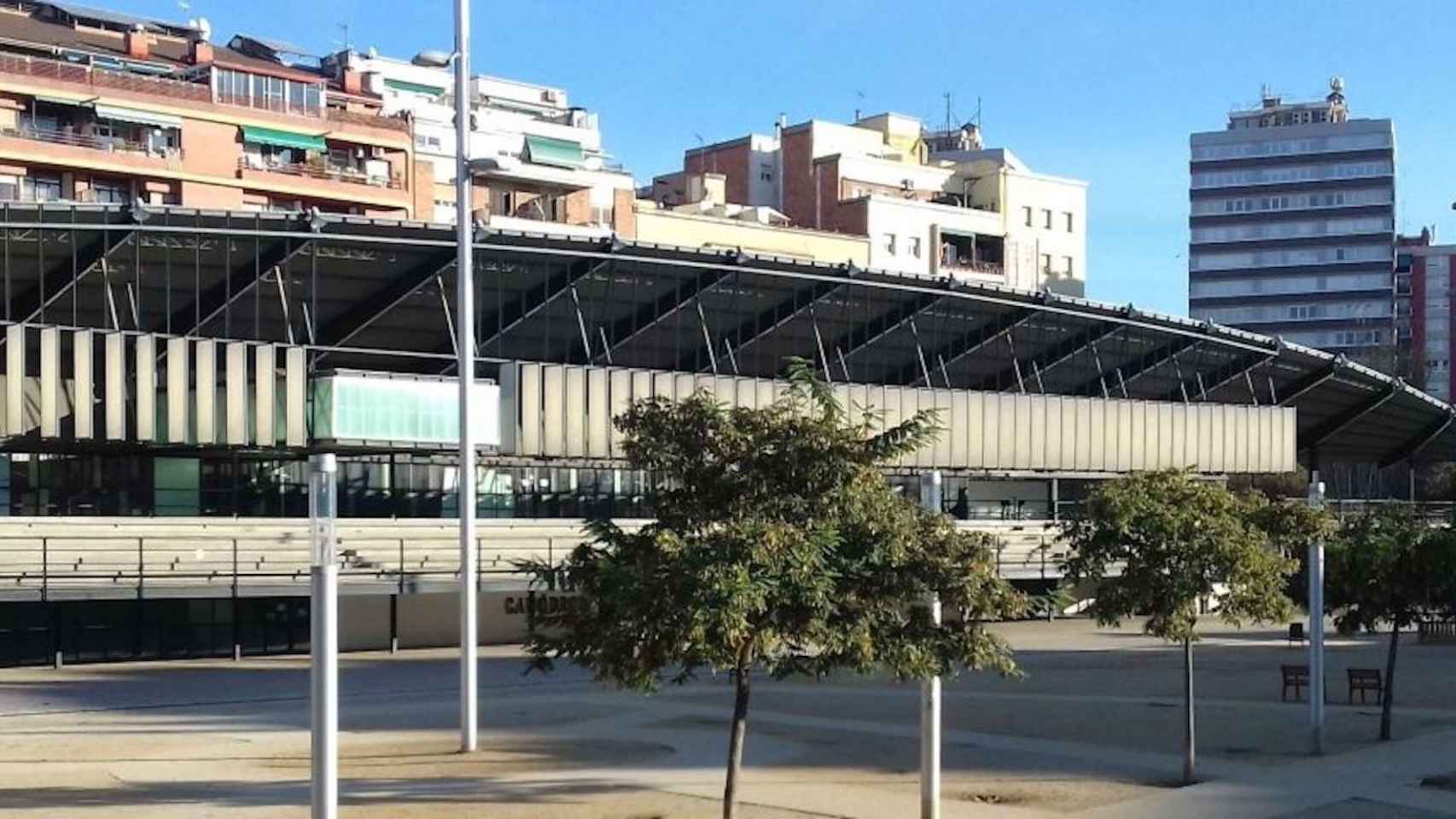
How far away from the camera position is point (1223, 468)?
73.8 m

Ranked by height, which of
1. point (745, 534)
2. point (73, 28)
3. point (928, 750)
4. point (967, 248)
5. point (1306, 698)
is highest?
point (73, 28)

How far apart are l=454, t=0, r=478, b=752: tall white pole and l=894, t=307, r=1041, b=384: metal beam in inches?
1571

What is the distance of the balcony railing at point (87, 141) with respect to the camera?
2813 inches

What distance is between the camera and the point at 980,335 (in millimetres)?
64500

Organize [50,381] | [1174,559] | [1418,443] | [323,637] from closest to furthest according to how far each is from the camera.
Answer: [323,637] → [1174,559] → [50,381] → [1418,443]

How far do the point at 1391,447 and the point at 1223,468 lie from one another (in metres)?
25.1

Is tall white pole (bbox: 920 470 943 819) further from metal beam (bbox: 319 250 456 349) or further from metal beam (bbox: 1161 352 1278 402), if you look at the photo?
metal beam (bbox: 1161 352 1278 402)

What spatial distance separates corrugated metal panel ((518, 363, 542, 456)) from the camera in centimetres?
5244

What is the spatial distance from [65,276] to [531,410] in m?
13.7

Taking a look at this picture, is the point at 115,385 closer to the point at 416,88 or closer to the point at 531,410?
the point at 531,410

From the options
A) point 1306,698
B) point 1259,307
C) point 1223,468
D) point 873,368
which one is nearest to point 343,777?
point 1306,698

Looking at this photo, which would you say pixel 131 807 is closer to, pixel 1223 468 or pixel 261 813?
pixel 261 813

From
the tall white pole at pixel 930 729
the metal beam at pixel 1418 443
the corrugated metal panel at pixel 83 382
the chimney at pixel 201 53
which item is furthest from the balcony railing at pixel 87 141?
the metal beam at pixel 1418 443

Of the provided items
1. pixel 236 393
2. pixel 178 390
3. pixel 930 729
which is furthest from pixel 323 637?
pixel 236 393
